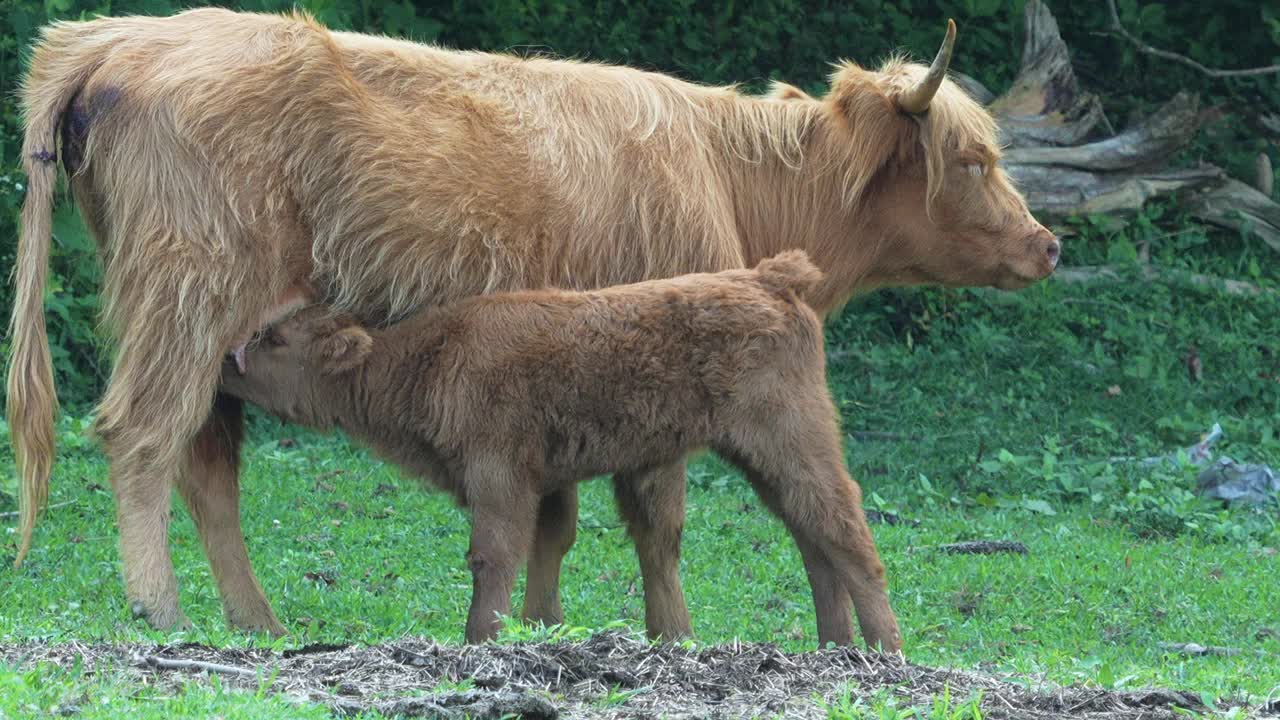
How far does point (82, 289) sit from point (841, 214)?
5224 mm

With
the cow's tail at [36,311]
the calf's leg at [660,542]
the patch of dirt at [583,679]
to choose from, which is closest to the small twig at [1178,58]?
the calf's leg at [660,542]

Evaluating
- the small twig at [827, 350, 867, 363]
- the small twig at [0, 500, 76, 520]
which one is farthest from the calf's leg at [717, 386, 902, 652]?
the small twig at [827, 350, 867, 363]

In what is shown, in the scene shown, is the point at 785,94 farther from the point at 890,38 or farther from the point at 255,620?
the point at 890,38

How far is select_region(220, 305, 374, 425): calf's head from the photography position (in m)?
5.82

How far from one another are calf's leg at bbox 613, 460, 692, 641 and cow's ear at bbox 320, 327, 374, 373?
1.11m

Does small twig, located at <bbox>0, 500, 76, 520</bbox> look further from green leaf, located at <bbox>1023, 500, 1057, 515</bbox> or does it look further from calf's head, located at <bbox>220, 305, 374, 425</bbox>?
green leaf, located at <bbox>1023, 500, 1057, 515</bbox>

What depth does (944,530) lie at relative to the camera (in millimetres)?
8492

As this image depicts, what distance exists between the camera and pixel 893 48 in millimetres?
12789

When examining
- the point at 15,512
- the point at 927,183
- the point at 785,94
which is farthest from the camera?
the point at 15,512

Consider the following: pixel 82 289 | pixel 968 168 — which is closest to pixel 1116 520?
pixel 968 168

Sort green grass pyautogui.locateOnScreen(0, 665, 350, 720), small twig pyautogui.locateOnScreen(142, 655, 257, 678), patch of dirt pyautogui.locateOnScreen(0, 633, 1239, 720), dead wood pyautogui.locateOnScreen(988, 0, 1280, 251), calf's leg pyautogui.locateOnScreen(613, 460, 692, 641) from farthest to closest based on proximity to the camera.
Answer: dead wood pyautogui.locateOnScreen(988, 0, 1280, 251) < calf's leg pyautogui.locateOnScreen(613, 460, 692, 641) < small twig pyautogui.locateOnScreen(142, 655, 257, 678) < patch of dirt pyautogui.locateOnScreen(0, 633, 1239, 720) < green grass pyautogui.locateOnScreen(0, 665, 350, 720)

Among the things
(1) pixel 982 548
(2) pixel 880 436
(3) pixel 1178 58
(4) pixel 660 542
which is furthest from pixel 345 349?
(3) pixel 1178 58

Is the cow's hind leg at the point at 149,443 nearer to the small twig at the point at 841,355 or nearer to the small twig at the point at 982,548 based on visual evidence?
the small twig at the point at 982,548

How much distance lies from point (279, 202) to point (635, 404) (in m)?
1.47
